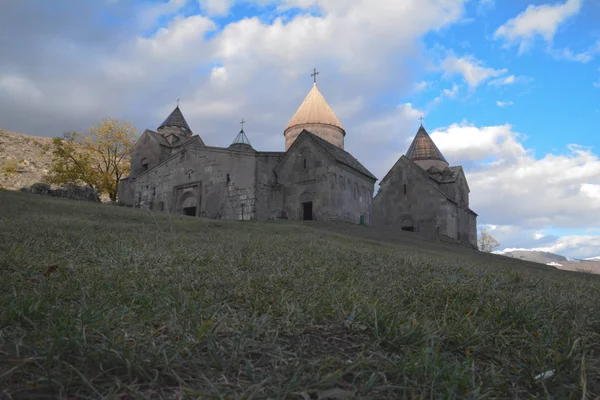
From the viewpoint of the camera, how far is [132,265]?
15.7ft

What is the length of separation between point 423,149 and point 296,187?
50.4 ft

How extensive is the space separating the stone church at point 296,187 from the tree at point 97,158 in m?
4.28

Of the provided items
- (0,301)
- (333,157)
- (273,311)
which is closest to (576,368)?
(273,311)

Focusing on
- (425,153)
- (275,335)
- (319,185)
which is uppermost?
(425,153)

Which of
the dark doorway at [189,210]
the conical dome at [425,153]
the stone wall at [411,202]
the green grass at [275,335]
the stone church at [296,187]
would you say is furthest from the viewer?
the conical dome at [425,153]

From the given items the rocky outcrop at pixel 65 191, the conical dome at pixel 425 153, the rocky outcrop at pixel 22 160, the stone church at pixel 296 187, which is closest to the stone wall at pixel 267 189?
the stone church at pixel 296 187

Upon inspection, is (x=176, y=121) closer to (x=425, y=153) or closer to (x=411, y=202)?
(x=411, y=202)

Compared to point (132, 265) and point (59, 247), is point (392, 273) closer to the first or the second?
point (132, 265)

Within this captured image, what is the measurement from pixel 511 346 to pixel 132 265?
13.2 ft

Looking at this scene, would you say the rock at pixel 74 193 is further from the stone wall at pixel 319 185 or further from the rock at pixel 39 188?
the stone wall at pixel 319 185

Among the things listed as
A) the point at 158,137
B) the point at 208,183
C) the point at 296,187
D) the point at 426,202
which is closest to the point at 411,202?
the point at 426,202

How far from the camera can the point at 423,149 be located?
117 feet

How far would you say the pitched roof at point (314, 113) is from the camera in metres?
36.4

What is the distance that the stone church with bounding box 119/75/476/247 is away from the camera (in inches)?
997
